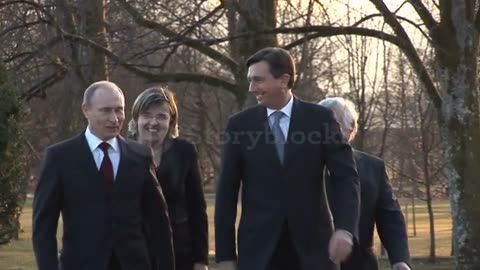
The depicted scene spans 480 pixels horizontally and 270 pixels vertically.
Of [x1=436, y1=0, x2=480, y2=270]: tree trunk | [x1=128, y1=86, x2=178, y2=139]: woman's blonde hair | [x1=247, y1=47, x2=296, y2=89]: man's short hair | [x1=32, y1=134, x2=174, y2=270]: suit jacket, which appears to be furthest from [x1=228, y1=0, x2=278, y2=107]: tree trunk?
[x1=32, y1=134, x2=174, y2=270]: suit jacket

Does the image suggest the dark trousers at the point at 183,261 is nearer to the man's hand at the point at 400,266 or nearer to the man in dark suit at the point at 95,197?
the man in dark suit at the point at 95,197

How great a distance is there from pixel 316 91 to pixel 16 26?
54.5 ft

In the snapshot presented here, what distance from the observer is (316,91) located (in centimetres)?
3372

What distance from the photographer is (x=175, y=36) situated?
1747cm

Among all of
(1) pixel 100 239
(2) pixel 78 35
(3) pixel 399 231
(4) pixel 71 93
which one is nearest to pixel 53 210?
(1) pixel 100 239

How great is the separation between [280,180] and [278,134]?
279mm

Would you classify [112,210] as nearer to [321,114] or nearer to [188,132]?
[321,114]

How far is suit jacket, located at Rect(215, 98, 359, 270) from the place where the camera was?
19.9 ft

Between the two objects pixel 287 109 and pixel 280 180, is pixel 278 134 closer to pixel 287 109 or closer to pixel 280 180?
pixel 287 109

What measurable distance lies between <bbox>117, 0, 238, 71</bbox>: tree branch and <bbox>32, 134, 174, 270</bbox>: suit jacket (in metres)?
11.2

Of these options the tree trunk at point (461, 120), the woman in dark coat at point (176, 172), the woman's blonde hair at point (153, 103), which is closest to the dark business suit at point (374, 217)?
the woman in dark coat at point (176, 172)

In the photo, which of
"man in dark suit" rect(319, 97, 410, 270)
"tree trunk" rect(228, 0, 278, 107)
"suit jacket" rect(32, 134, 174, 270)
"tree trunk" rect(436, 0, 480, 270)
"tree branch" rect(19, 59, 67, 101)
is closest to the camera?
"suit jacket" rect(32, 134, 174, 270)

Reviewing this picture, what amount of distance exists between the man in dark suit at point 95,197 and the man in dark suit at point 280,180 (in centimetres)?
51

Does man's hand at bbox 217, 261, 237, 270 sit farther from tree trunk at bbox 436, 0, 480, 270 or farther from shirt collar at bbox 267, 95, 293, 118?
tree trunk at bbox 436, 0, 480, 270
